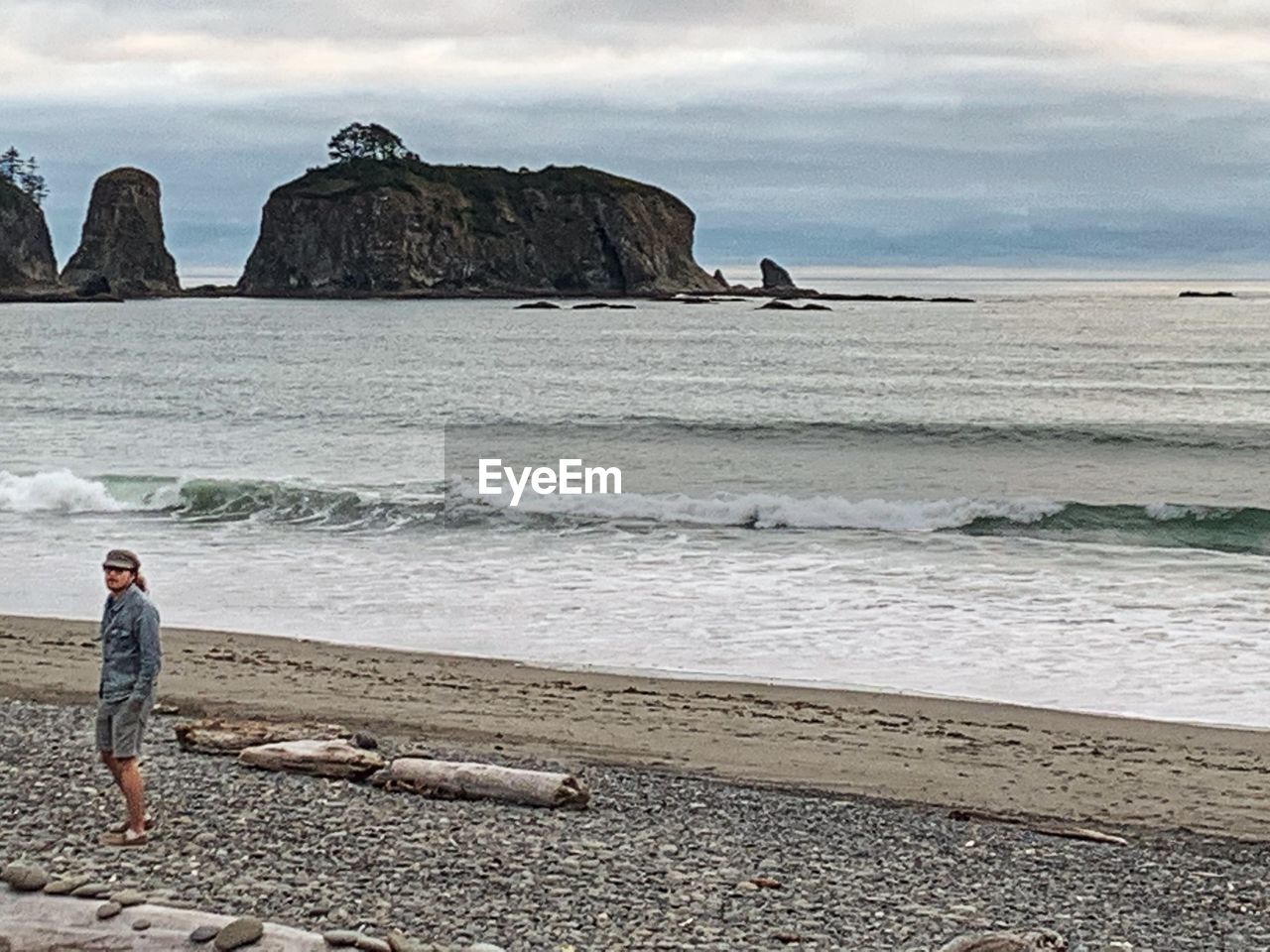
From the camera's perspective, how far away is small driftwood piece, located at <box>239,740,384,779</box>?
927cm

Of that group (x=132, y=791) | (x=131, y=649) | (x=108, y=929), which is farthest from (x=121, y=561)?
(x=108, y=929)

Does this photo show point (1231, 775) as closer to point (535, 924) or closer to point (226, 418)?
point (535, 924)

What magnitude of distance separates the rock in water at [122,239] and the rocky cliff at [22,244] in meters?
4.16

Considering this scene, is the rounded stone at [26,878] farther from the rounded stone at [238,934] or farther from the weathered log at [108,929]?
the rounded stone at [238,934]

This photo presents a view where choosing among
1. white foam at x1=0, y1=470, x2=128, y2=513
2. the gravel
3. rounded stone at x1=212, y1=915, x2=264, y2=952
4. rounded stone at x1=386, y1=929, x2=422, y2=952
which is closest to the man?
the gravel

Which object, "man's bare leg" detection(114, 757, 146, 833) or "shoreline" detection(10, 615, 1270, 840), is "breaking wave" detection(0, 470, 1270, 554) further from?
"man's bare leg" detection(114, 757, 146, 833)

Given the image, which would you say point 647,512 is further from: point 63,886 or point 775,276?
point 775,276

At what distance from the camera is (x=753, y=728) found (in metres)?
11.6

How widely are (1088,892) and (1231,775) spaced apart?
317 centimetres

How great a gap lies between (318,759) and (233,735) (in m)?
0.95

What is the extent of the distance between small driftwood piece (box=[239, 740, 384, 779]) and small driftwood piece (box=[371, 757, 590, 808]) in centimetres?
16

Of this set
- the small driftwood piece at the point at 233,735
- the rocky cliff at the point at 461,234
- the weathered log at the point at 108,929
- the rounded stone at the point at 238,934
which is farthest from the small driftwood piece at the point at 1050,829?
the rocky cliff at the point at 461,234

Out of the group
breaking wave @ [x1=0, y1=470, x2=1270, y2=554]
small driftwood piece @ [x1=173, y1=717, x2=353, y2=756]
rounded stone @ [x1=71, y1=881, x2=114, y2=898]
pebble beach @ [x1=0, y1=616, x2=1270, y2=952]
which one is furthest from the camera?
breaking wave @ [x1=0, y1=470, x2=1270, y2=554]

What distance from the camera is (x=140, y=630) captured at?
7961 millimetres
